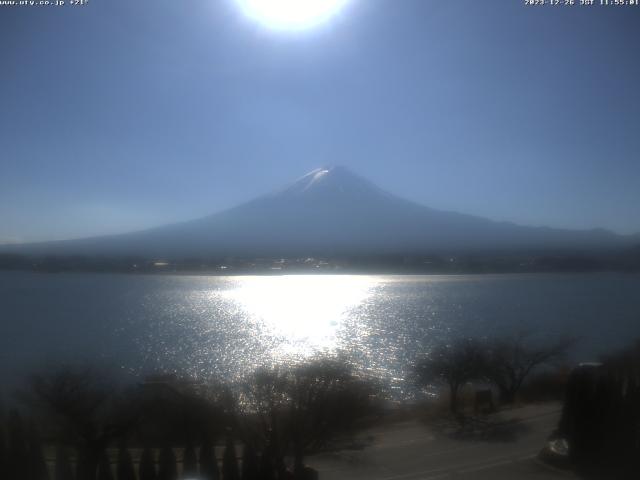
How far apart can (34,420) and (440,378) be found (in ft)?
9.06

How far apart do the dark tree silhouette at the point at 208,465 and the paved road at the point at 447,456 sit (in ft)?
1.66

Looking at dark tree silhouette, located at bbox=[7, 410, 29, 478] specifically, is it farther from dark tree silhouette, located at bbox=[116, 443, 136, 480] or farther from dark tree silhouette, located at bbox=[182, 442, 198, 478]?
dark tree silhouette, located at bbox=[182, 442, 198, 478]

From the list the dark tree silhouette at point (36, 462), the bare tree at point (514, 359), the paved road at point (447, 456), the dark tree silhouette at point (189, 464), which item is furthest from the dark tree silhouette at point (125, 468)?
the bare tree at point (514, 359)

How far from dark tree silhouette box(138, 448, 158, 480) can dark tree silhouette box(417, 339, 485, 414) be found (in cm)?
200

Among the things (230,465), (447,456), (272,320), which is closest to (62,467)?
(230,465)

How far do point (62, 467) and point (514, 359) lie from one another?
3079mm

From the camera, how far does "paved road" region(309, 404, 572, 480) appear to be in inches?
101

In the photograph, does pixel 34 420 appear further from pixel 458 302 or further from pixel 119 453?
pixel 458 302

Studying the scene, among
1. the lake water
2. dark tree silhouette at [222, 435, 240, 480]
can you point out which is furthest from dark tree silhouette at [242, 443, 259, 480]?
the lake water

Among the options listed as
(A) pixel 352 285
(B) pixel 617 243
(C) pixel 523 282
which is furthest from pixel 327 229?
(B) pixel 617 243

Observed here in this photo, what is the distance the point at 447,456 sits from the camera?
2.70 metres

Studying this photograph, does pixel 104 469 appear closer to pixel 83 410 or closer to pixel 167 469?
pixel 167 469

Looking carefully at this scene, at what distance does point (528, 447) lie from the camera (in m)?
2.81

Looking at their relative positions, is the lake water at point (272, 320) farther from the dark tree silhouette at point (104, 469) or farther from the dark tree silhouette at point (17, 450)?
the dark tree silhouette at point (104, 469)
